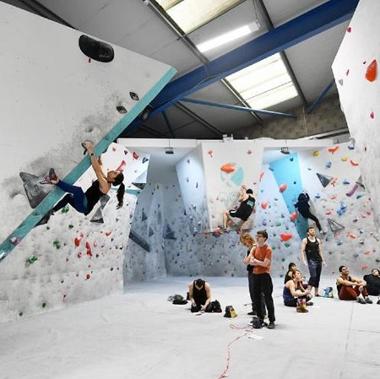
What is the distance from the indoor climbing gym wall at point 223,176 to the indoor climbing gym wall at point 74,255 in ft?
5.05

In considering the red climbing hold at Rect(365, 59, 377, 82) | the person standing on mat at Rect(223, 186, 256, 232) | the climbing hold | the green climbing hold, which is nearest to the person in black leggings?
the climbing hold

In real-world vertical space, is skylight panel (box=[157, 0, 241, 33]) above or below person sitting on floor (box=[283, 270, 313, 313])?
above

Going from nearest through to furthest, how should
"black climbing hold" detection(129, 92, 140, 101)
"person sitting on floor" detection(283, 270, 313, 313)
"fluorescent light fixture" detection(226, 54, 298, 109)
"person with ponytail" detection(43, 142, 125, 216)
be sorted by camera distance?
"person with ponytail" detection(43, 142, 125, 216)
"black climbing hold" detection(129, 92, 140, 101)
"person sitting on floor" detection(283, 270, 313, 313)
"fluorescent light fixture" detection(226, 54, 298, 109)

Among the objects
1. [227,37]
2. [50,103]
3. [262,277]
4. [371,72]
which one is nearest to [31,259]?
[50,103]

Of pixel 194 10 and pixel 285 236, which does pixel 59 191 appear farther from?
pixel 285 236

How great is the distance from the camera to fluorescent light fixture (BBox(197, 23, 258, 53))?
17.3ft

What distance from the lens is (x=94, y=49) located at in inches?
113

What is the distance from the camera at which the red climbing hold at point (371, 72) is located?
2506 mm

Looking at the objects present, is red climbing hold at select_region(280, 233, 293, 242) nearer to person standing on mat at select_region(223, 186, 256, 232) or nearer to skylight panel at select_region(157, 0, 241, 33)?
person standing on mat at select_region(223, 186, 256, 232)

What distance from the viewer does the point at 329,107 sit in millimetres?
8805

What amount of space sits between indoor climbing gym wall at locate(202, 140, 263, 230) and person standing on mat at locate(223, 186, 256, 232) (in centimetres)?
9

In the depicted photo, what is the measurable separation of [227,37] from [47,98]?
12.2ft

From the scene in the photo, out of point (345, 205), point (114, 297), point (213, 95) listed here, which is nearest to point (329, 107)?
point (345, 205)

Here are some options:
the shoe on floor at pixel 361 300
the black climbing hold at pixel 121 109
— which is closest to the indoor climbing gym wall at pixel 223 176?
the shoe on floor at pixel 361 300
